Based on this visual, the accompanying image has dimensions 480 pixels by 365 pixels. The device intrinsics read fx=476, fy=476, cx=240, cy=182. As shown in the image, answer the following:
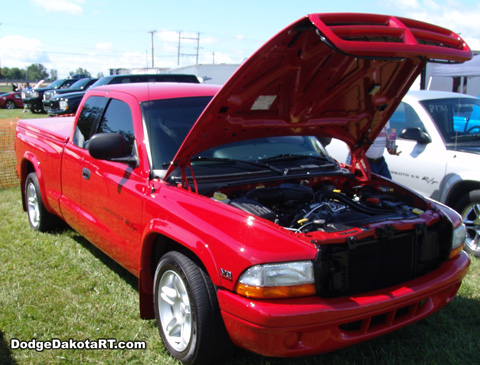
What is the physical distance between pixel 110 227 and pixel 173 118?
3.24 feet

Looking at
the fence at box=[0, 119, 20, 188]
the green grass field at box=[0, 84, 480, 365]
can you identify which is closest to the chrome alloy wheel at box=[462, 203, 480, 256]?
the green grass field at box=[0, 84, 480, 365]

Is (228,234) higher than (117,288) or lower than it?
higher

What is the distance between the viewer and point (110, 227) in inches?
147

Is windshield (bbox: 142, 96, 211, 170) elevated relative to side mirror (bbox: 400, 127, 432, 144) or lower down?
elevated

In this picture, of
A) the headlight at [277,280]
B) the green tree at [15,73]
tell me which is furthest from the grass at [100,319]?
the green tree at [15,73]

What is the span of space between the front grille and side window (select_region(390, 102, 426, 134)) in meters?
3.00

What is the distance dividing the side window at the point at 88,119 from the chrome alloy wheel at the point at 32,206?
1347 millimetres

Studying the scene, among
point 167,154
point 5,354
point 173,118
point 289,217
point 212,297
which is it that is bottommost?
point 5,354

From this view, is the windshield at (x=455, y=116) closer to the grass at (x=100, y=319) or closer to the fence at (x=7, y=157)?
the grass at (x=100, y=319)

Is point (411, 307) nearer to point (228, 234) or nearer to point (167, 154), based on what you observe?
point (228, 234)

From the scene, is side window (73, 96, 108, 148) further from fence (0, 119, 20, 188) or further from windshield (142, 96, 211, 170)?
fence (0, 119, 20, 188)

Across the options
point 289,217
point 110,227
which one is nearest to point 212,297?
point 289,217

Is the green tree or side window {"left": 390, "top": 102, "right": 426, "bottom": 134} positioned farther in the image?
the green tree

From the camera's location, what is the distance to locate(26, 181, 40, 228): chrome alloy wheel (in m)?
5.55
